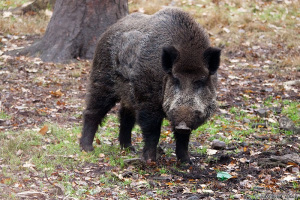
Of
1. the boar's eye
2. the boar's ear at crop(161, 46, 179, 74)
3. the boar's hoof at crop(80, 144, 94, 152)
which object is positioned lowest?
the boar's hoof at crop(80, 144, 94, 152)

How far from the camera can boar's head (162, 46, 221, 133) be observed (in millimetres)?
5500

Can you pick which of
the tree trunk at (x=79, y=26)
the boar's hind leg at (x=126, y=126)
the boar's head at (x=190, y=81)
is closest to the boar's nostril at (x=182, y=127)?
the boar's head at (x=190, y=81)

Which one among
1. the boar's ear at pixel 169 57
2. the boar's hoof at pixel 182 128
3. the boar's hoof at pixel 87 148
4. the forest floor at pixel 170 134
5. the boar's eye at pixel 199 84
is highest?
the boar's ear at pixel 169 57

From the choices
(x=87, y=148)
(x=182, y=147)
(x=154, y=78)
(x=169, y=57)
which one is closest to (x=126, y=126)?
(x=87, y=148)

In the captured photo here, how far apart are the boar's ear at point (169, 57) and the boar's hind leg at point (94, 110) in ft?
4.44

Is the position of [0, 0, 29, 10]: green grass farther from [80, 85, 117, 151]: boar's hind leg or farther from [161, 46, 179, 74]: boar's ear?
[161, 46, 179, 74]: boar's ear

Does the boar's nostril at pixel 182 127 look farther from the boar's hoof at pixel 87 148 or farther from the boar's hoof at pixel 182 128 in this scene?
the boar's hoof at pixel 87 148

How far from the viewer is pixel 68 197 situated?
4738 mm

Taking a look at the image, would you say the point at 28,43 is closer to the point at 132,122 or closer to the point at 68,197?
the point at 132,122

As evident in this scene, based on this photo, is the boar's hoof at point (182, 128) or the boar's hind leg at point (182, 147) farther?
the boar's hind leg at point (182, 147)

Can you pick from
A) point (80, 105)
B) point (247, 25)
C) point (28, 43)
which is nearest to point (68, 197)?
point (80, 105)

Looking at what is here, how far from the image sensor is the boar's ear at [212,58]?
5.69 metres

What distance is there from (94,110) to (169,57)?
1.77 metres

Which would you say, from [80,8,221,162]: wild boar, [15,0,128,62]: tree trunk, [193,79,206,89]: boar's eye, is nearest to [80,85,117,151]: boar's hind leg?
[80,8,221,162]: wild boar
